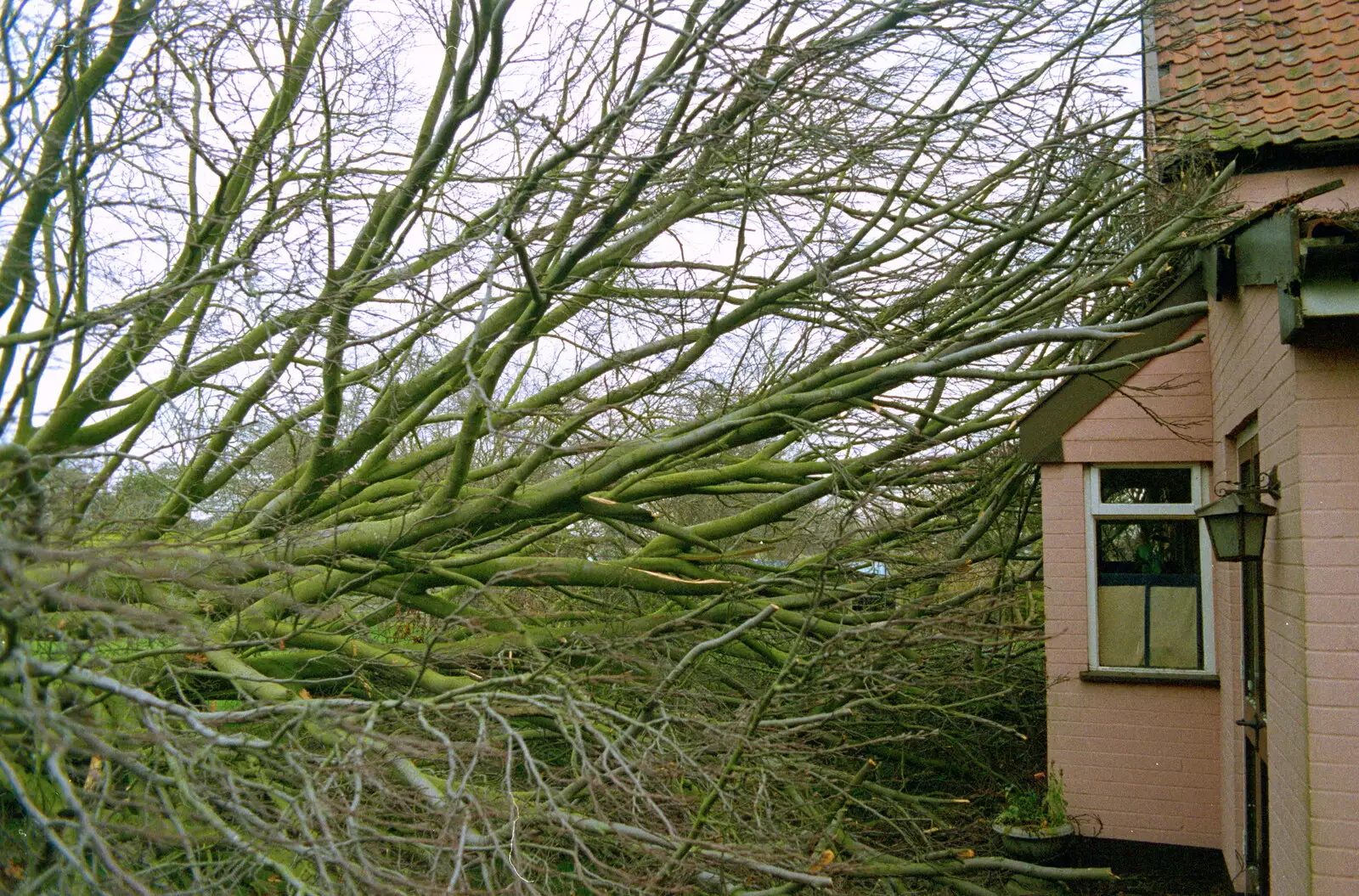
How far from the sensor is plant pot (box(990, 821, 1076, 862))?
8430mm

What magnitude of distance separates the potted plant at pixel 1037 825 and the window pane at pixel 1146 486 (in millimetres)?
2270

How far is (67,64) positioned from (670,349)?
4159 mm

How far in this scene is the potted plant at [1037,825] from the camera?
845 cm

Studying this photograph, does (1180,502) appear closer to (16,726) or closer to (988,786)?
(988,786)

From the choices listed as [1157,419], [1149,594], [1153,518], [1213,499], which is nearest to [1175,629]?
[1149,594]

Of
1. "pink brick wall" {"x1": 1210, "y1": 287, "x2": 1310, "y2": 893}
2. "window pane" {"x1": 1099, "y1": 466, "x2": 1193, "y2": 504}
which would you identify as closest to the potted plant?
"pink brick wall" {"x1": 1210, "y1": 287, "x2": 1310, "y2": 893}

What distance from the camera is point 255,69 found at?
265 inches

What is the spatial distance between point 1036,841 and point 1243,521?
4039mm

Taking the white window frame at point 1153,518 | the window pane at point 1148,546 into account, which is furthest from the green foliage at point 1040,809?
the window pane at point 1148,546

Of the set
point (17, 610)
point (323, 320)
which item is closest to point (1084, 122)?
point (323, 320)

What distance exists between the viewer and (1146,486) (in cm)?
898

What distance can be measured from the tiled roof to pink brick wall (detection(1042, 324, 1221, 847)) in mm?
1779

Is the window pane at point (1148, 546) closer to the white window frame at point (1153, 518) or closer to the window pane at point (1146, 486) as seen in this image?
the white window frame at point (1153, 518)

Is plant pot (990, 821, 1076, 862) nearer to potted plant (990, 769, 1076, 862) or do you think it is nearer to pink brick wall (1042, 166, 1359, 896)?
potted plant (990, 769, 1076, 862)
